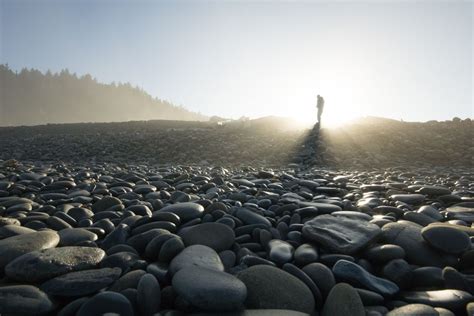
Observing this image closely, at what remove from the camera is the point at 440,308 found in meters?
1.63

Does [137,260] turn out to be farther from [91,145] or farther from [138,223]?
[91,145]

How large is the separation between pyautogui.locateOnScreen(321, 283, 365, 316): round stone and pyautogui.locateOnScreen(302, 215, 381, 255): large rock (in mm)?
582

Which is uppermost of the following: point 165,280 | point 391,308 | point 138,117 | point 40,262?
point 138,117

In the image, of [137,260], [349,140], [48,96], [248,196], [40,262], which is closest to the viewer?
[40,262]

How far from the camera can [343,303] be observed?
158 cm

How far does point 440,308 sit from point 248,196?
2.43 metres

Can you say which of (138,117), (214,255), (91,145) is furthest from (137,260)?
(138,117)

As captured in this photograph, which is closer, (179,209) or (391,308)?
(391,308)

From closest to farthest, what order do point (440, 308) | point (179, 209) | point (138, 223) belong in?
point (440, 308)
point (138, 223)
point (179, 209)

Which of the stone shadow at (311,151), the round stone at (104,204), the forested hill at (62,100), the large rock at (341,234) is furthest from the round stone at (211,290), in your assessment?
the forested hill at (62,100)

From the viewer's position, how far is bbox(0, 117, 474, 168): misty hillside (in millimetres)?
10537

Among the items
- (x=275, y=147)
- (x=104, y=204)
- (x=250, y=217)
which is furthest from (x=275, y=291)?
(x=275, y=147)

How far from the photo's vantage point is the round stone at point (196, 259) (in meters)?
1.85

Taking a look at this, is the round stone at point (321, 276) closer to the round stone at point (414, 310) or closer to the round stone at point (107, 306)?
the round stone at point (414, 310)
